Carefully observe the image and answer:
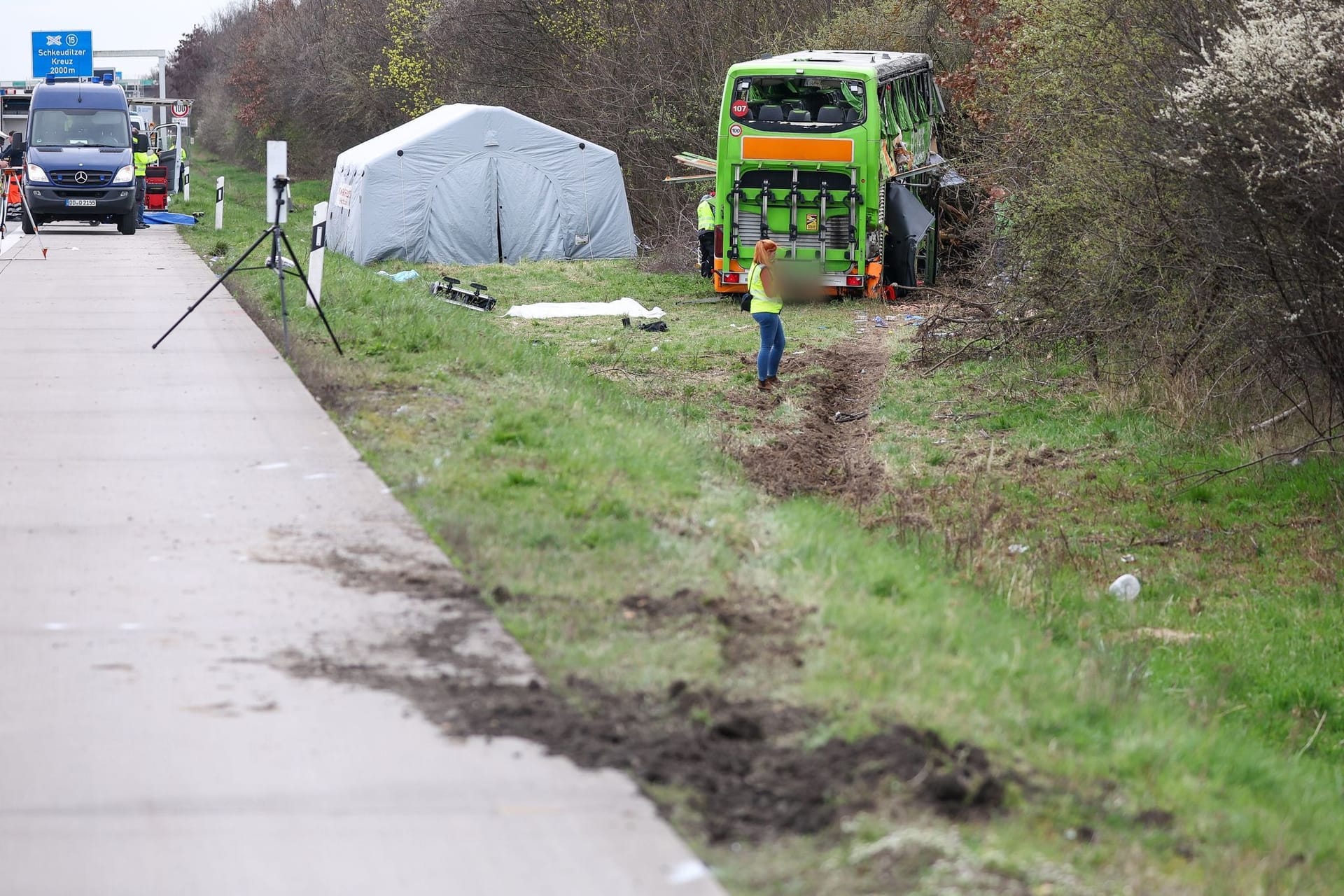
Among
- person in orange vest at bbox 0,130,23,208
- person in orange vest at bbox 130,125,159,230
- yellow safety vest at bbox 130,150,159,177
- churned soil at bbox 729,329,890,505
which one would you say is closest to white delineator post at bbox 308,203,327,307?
churned soil at bbox 729,329,890,505

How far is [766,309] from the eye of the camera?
1391 centimetres

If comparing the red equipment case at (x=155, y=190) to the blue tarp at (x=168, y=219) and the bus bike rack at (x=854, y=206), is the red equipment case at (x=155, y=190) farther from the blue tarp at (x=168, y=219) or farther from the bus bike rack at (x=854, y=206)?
the bus bike rack at (x=854, y=206)

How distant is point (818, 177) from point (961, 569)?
12.9 m

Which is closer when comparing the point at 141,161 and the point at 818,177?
the point at 818,177

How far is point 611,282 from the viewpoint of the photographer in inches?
907

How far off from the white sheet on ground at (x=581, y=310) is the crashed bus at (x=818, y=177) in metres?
1.62

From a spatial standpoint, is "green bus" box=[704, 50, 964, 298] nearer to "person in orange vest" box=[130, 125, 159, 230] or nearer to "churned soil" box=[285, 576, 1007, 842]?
"person in orange vest" box=[130, 125, 159, 230]

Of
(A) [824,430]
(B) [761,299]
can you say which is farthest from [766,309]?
(A) [824,430]

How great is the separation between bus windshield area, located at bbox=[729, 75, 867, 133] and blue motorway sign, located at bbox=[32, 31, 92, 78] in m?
46.7

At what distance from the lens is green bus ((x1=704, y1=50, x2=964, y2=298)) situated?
20422 mm

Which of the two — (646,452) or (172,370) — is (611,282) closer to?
(172,370)

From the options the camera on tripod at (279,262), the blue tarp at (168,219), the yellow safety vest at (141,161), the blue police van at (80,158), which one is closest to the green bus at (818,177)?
the camera on tripod at (279,262)

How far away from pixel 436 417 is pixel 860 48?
19.9 m

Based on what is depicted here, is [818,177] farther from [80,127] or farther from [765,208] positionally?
[80,127]
